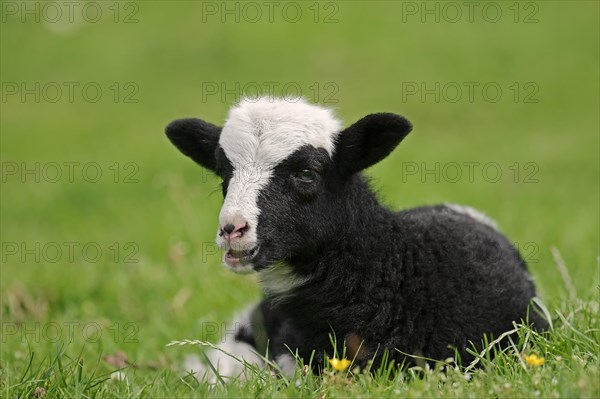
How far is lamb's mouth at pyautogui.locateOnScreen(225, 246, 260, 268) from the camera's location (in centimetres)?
560

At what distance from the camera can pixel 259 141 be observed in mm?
5945

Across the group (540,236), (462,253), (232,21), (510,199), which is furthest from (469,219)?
(232,21)

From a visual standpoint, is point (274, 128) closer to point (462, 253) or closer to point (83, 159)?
point (462, 253)

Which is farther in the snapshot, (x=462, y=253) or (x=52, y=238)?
(x=52, y=238)

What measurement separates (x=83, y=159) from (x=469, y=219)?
1258cm

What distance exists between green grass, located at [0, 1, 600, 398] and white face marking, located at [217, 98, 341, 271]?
0.75 meters

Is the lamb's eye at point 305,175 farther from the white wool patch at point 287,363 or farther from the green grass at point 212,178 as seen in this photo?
the white wool patch at point 287,363

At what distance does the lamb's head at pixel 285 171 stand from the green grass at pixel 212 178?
58 centimetres

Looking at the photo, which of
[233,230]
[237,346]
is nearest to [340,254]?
[233,230]

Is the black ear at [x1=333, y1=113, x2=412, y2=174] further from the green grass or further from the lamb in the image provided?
the green grass

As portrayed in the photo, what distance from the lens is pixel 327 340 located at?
5992mm

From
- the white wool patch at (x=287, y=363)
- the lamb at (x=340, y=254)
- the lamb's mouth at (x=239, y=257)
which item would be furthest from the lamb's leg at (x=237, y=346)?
the lamb's mouth at (x=239, y=257)

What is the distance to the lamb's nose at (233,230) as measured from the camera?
18.0ft

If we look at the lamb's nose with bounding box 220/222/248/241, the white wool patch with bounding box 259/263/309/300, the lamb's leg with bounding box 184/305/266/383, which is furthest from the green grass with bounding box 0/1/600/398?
the lamb's nose with bounding box 220/222/248/241
